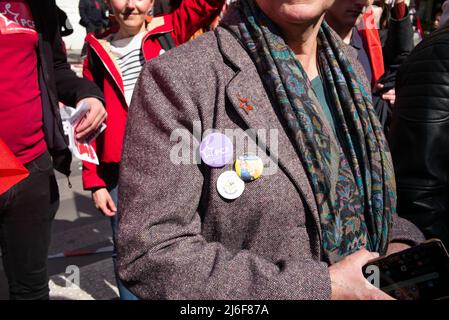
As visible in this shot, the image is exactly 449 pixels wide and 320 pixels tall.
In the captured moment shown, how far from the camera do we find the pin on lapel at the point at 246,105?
1.33 metres

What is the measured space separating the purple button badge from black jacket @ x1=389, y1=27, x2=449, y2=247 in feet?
2.52

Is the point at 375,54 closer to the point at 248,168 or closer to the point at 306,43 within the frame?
the point at 306,43

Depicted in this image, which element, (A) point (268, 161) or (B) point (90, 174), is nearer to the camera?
(A) point (268, 161)

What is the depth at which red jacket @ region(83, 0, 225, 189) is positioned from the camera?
2586mm

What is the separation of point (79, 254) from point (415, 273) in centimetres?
325

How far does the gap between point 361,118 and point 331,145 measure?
0.22 metres

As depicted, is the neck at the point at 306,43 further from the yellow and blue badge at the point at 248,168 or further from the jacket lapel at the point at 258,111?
the yellow and blue badge at the point at 248,168

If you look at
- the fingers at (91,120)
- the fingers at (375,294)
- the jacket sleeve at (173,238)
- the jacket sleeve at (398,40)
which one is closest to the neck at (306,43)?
the jacket sleeve at (173,238)

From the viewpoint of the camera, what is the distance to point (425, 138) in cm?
166

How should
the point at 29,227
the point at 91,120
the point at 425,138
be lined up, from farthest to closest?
the point at 29,227, the point at 91,120, the point at 425,138

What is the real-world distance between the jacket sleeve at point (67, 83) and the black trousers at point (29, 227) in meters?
0.29

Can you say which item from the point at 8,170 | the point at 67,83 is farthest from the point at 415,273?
the point at 67,83
